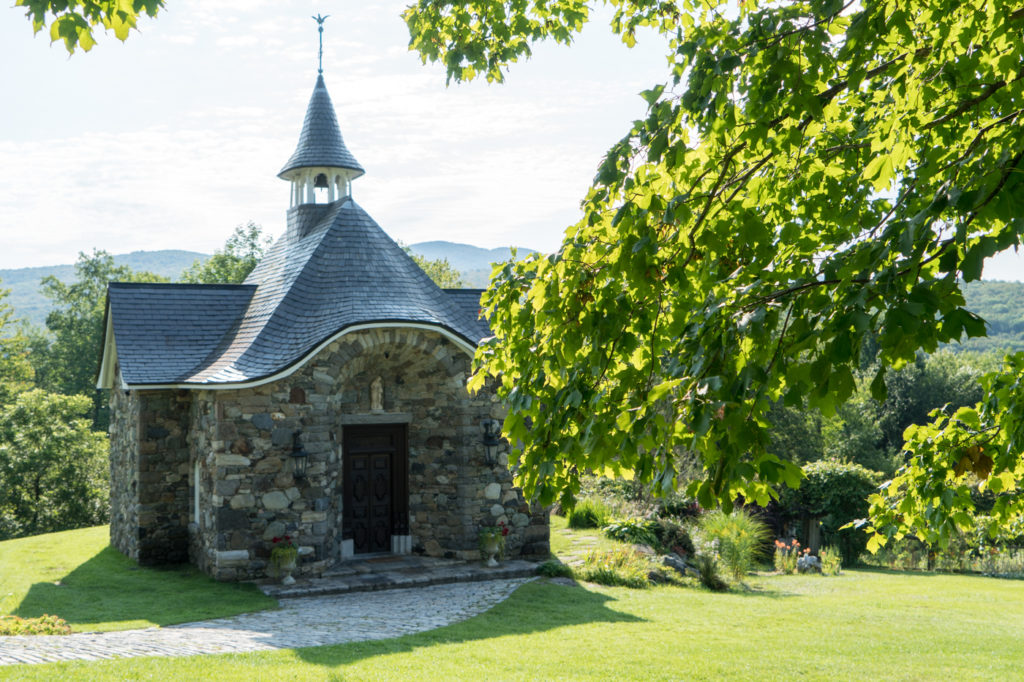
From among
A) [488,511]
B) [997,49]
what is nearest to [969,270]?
[997,49]

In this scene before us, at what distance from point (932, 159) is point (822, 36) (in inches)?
30.4

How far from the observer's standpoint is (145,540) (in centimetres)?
1452

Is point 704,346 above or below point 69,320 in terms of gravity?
below

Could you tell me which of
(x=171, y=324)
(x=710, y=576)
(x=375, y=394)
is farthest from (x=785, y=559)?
(x=171, y=324)

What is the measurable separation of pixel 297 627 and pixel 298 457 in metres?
3.18

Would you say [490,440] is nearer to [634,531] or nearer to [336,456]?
[336,456]

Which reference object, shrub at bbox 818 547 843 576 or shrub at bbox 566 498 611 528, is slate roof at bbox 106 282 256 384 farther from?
shrub at bbox 818 547 843 576

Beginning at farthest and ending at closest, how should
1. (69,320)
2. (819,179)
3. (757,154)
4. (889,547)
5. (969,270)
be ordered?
(69,320) → (889,547) → (819,179) → (757,154) → (969,270)

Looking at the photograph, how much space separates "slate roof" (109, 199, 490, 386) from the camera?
13547 millimetres

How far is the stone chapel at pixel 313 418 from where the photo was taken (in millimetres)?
13039

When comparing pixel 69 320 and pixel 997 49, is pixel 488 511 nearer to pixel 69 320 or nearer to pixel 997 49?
pixel 997 49

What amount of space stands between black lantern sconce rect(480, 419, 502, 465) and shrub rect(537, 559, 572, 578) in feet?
5.96

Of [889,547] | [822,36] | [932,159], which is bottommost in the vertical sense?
[889,547]

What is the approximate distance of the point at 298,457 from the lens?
13.0 metres
